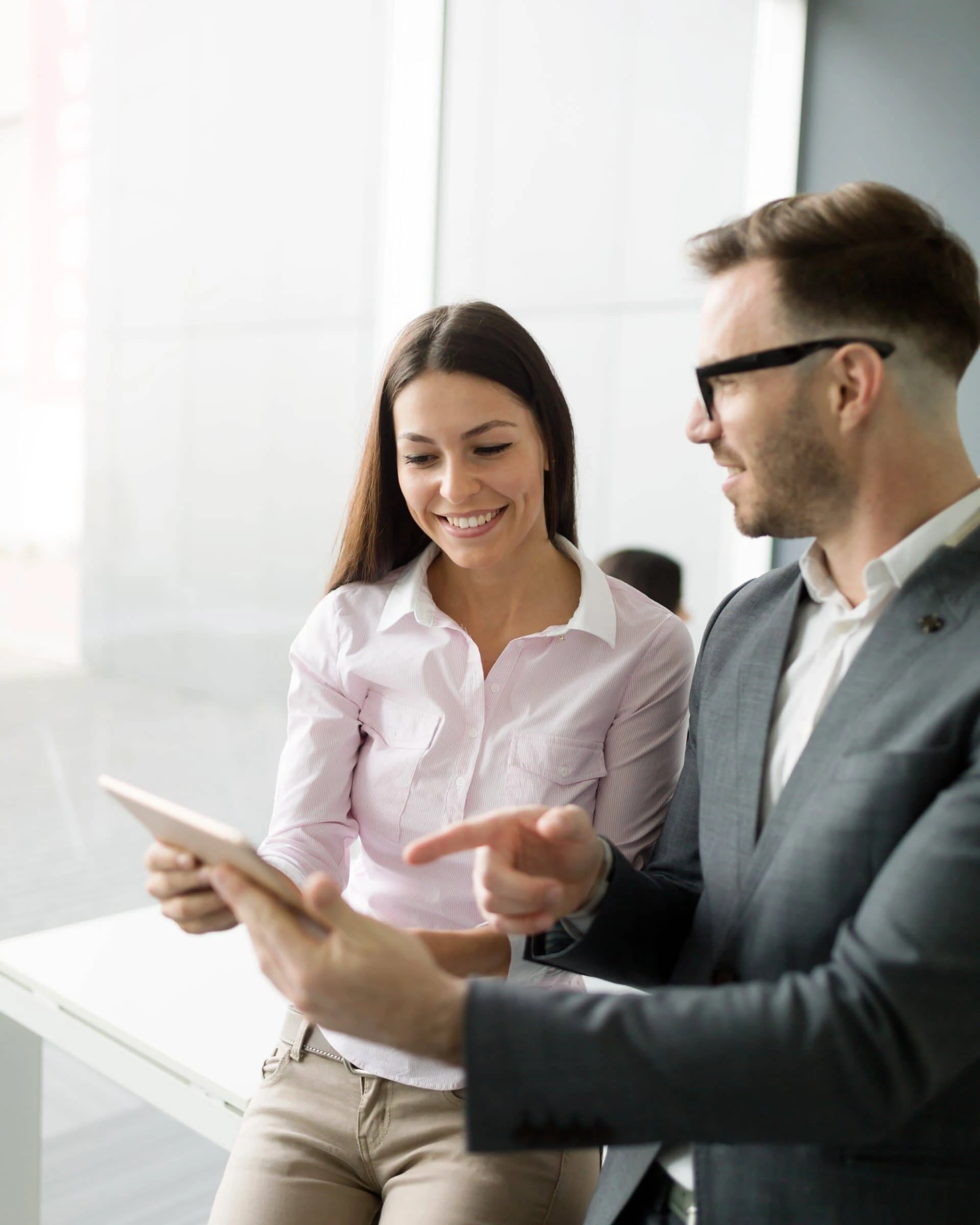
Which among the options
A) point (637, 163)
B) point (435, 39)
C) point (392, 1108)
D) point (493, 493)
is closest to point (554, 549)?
point (493, 493)

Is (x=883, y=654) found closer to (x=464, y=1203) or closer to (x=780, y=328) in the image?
(x=780, y=328)

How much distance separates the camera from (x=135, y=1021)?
2.02m

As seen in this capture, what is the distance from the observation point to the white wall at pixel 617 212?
12.5ft

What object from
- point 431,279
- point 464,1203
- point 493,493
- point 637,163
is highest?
point 637,163

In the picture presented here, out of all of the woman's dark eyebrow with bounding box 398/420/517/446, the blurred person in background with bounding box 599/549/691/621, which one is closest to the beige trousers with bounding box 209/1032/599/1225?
the woman's dark eyebrow with bounding box 398/420/517/446

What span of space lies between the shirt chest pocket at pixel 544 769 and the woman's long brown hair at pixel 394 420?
1.15 ft

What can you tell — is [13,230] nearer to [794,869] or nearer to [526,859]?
[526,859]

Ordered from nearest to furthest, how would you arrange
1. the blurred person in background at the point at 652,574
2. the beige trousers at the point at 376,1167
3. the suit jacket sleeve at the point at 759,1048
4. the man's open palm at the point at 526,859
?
the suit jacket sleeve at the point at 759,1048, the man's open palm at the point at 526,859, the beige trousers at the point at 376,1167, the blurred person in background at the point at 652,574

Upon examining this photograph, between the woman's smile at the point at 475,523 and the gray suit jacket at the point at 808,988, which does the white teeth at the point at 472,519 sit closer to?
the woman's smile at the point at 475,523

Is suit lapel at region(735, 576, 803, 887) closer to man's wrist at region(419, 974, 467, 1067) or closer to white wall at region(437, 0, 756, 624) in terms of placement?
man's wrist at region(419, 974, 467, 1067)

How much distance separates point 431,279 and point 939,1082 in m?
2.86

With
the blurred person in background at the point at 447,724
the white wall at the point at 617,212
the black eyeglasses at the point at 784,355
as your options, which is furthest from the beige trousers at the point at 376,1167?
the white wall at the point at 617,212

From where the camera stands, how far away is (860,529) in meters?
1.27

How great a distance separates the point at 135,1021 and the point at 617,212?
3243 mm
